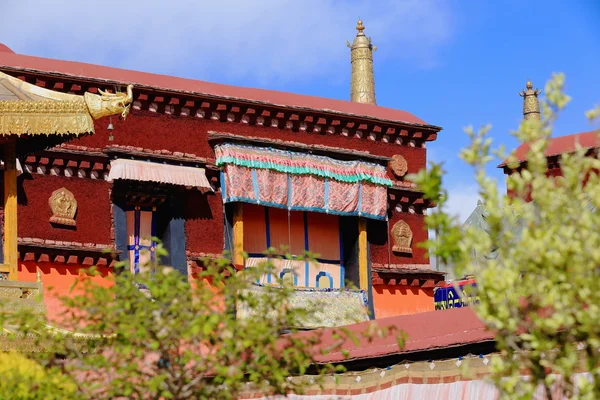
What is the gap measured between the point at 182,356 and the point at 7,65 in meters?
13.1

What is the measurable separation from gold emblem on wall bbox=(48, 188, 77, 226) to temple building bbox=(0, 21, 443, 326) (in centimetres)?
2

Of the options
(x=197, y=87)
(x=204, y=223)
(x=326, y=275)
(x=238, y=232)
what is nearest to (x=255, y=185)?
(x=238, y=232)

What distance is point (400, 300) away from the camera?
24.0 meters

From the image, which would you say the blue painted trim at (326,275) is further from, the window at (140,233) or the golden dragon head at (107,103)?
the golden dragon head at (107,103)

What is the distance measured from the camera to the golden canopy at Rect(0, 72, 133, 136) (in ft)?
37.8

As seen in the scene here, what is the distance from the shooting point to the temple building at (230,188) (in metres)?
20.6

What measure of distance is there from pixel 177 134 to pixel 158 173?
1112 mm

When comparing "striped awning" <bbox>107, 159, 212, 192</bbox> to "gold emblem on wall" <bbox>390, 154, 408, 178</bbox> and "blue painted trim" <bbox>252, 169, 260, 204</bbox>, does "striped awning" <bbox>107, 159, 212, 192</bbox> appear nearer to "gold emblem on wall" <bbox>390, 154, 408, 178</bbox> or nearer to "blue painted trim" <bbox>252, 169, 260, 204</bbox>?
"blue painted trim" <bbox>252, 169, 260, 204</bbox>

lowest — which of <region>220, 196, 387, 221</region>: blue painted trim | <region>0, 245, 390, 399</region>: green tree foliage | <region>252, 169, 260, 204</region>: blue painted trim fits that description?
<region>0, 245, 390, 399</region>: green tree foliage

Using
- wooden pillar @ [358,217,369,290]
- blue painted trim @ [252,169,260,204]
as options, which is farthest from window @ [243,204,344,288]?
blue painted trim @ [252,169,260,204]

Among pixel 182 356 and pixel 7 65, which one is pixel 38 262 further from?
pixel 182 356

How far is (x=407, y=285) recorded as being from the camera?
24172 mm

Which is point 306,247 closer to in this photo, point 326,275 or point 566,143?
point 326,275

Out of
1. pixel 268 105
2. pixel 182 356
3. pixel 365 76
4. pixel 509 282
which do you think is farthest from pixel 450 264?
pixel 365 76
